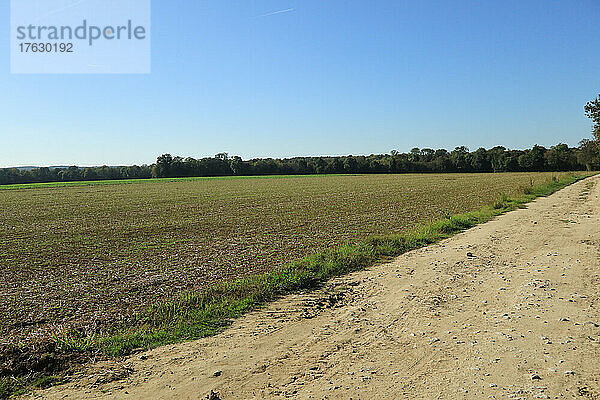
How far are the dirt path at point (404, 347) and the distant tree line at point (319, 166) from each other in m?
120

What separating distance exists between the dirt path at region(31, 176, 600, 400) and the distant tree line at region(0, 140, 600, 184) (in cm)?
11960

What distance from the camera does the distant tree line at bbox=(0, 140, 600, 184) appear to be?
4587 inches

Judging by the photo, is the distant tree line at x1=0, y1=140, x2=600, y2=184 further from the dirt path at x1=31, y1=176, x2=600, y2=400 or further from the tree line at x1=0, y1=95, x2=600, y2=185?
the dirt path at x1=31, y1=176, x2=600, y2=400

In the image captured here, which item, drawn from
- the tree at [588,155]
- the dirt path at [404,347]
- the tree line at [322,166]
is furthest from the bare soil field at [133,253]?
the tree line at [322,166]

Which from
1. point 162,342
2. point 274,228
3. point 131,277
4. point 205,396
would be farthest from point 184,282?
point 274,228

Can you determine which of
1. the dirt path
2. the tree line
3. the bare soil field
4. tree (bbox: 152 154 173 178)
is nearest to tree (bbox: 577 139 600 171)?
the tree line

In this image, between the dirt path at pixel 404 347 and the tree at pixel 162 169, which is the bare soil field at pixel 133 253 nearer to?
the dirt path at pixel 404 347

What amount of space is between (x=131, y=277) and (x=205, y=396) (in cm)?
756

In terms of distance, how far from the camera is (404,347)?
6301 millimetres

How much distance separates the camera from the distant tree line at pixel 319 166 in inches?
4587

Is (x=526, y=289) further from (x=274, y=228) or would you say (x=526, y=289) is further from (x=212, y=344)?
(x=274, y=228)

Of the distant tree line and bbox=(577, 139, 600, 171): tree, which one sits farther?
the distant tree line

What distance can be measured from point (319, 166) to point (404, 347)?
13290cm

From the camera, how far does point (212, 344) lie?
22.2ft
